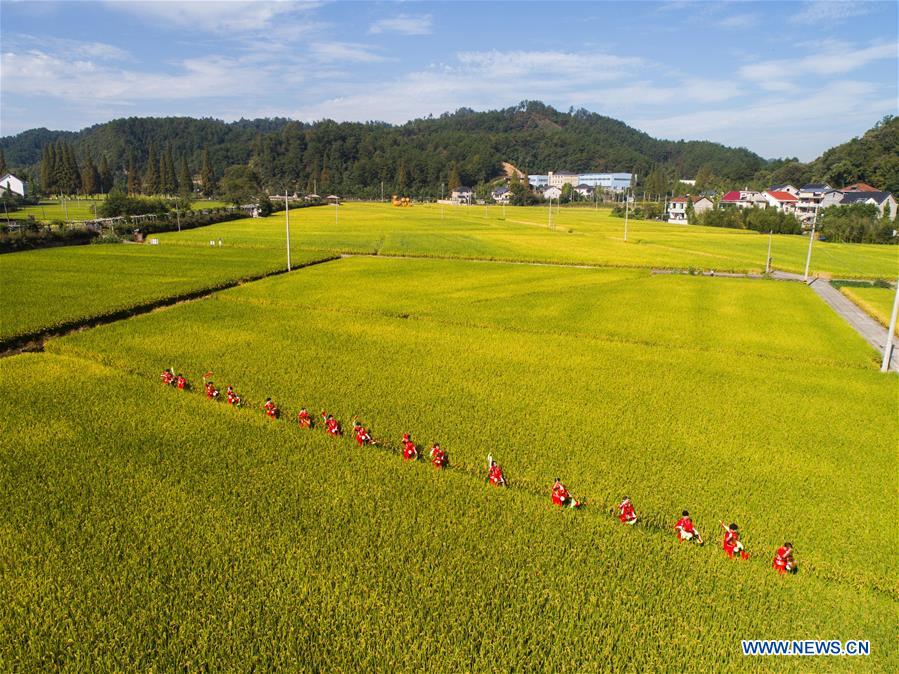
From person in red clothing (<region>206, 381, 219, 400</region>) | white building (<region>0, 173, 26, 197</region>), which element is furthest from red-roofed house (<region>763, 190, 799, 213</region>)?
white building (<region>0, 173, 26, 197</region>)

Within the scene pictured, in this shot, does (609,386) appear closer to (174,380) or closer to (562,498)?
(562,498)

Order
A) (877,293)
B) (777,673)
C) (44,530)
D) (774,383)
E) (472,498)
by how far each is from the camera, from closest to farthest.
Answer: (777,673), (44,530), (472,498), (774,383), (877,293)

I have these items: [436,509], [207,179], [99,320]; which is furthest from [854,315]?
[207,179]

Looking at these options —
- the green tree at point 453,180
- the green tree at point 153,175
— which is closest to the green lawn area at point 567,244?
the green tree at point 153,175

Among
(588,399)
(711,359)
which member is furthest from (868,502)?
(711,359)

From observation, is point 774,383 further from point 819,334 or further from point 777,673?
point 777,673

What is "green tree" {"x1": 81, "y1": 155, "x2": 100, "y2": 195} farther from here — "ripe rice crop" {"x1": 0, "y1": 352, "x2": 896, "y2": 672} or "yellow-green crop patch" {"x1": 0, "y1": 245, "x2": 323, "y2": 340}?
"ripe rice crop" {"x1": 0, "y1": 352, "x2": 896, "y2": 672}
